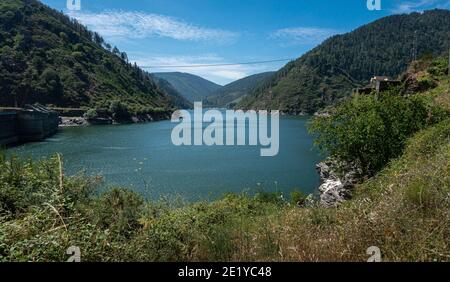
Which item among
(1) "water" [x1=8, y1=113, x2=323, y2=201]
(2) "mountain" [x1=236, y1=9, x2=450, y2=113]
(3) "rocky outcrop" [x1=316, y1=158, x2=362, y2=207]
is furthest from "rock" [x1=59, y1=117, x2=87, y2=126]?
(2) "mountain" [x1=236, y1=9, x2=450, y2=113]

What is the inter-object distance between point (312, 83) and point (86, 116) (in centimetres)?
11181

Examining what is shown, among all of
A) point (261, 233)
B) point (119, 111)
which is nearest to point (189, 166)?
point (261, 233)

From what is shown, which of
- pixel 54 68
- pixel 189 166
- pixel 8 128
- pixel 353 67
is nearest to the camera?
pixel 189 166

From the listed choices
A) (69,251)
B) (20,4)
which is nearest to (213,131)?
(69,251)

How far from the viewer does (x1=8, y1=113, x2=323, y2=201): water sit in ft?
93.3

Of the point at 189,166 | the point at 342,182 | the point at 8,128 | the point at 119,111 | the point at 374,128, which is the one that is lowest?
the point at 189,166

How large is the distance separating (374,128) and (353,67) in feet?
611

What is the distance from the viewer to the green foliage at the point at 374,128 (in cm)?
1747

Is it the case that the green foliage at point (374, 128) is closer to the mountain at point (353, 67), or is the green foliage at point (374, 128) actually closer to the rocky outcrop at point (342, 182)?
the rocky outcrop at point (342, 182)

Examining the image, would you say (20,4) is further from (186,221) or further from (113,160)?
(186,221)

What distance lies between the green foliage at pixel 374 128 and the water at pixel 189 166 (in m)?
5.42

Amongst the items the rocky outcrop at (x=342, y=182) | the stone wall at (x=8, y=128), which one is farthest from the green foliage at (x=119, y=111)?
the rocky outcrop at (x=342, y=182)

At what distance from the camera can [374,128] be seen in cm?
1759

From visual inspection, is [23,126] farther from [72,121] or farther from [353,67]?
[353,67]
